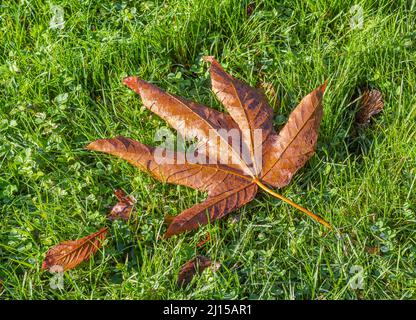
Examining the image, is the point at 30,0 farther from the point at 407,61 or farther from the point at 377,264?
the point at 377,264

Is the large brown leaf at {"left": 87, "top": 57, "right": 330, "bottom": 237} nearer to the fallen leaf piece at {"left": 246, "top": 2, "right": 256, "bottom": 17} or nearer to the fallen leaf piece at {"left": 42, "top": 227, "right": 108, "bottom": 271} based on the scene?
the fallen leaf piece at {"left": 42, "top": 227, "right": 108, "bottom": 271}

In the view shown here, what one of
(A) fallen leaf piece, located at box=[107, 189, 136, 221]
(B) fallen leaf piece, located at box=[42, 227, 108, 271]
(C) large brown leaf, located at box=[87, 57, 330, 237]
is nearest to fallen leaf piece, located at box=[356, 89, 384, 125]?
(C) large brown leaf, located at box=[87, 57, 330, 237]

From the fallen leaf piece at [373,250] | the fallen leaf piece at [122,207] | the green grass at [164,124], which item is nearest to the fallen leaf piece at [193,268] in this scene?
the green grass at [164,124]

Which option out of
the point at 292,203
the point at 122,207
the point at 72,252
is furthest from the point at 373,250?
the point at 72,252

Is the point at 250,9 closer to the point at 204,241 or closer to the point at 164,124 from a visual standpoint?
the point at 164,124

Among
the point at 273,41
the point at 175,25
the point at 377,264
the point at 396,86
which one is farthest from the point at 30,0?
the point at 377,264
